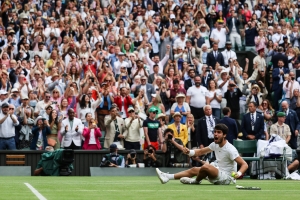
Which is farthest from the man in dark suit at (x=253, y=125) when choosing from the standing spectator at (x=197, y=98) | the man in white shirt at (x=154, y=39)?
the man in white shirt at (x=154, y=39)

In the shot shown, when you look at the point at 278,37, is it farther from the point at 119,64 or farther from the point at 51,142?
the point at 51,142

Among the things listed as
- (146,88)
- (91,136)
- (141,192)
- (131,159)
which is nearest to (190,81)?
(146,88)

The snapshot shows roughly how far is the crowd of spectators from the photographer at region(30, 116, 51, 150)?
31mm

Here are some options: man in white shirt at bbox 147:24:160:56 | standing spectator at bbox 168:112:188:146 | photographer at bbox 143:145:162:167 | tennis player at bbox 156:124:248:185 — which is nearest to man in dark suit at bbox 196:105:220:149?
standing spectator at bbox 168:112:188:146

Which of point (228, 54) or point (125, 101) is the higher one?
point (228, 54)

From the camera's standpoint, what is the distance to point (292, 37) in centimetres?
3494

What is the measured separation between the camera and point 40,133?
83.9ft

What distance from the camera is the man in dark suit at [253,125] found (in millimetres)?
26000

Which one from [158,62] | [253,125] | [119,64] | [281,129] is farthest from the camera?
[158,62]

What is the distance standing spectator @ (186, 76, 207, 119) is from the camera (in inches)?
1122

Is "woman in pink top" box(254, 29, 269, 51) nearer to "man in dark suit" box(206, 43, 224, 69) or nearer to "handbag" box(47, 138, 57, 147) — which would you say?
"man in dark suit" box(206, 43, 224, 69)

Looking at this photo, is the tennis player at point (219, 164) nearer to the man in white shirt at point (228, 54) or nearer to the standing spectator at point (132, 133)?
the standing spectator at point (132, 133)

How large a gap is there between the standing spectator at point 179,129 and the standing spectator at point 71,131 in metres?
2.62

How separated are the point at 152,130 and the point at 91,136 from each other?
1.76 metres
